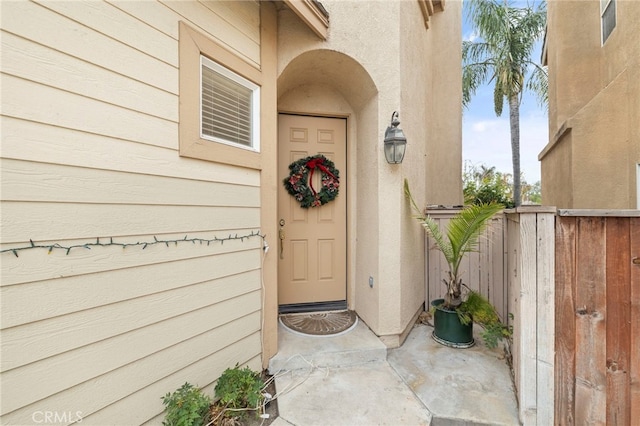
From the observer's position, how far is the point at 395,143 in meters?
2.74

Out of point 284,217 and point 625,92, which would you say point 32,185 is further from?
point 625,92

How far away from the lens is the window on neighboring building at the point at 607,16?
4133 millimetres

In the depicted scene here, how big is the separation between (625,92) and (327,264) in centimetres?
471

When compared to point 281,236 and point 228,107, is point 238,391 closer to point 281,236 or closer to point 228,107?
point 281,236

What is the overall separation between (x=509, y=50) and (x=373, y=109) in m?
8.20

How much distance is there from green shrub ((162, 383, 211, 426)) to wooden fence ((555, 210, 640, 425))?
7.79ft

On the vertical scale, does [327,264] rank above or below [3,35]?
below

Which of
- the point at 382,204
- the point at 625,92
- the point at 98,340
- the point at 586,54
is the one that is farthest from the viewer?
the point at 586,54

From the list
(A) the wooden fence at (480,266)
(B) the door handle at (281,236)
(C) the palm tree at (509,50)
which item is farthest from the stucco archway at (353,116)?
(C) the palm tree at (509,50)

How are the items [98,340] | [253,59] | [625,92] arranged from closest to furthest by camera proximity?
[98,340], [253,59], [625,92]

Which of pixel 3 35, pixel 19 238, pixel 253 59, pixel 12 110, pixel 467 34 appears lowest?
pixel 19 238

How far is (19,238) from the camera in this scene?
1.21 metres

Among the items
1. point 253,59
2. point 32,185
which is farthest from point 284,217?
point 32,185

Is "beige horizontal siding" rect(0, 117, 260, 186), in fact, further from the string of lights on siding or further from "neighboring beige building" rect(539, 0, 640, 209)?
"neighboring beige building" rect(539, 0, 640, 209)
